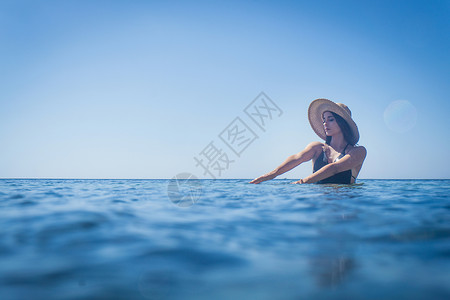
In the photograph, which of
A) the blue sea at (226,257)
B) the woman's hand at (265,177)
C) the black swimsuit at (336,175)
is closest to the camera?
the blue sea at (226,257)

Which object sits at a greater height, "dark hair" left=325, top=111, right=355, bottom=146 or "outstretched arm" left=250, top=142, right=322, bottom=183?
"dark hair" left=325, top=111, right=355, bottom=146

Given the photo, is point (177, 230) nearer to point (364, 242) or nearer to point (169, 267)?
point (169, 267)

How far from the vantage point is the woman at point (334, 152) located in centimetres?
549

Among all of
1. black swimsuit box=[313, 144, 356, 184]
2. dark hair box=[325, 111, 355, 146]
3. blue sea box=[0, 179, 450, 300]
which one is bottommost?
blue sea box=[0, 179, 450, 300]

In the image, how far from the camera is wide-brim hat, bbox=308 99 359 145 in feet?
19.5

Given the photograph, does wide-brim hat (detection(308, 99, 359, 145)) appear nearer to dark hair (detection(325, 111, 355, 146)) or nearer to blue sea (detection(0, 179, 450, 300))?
dark hair (detection(325, 111, 355, 146))

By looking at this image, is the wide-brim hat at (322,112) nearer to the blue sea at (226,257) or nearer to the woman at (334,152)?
the woman at (334,152)

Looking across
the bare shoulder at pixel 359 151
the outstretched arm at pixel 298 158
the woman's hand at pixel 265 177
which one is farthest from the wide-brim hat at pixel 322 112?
the woman's hand at pixel 265 177

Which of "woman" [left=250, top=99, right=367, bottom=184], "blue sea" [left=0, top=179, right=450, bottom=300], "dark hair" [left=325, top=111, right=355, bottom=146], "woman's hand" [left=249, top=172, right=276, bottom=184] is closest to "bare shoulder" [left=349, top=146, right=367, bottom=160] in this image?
"woman" [left=250, top=99, right=367, bottom=184]

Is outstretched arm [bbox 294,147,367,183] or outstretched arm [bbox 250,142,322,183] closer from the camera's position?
outstretched arm [bbox 294,147,367,183]

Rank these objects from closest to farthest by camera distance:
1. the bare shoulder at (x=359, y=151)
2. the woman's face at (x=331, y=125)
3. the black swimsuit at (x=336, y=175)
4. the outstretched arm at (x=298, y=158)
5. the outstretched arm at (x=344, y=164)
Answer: the outstretched arm at (x=344, y=164) < the bare shoulder at (x=359, y=151) < the black swimsuit at (x=336, y=175) < the outstretched arm at (x=298, y=158) < the woman's face at (x=331, y=125)

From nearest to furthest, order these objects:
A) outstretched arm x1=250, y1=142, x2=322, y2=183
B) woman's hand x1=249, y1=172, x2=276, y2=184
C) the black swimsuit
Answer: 1. the black swimsuit
2. outstretched arm x1=250, y1=142, x2=322, y2=183
3. woman's hand x1=249, y1=172, x2=276, y2=184

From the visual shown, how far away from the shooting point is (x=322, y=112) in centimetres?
660

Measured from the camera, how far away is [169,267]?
4.16 feet
